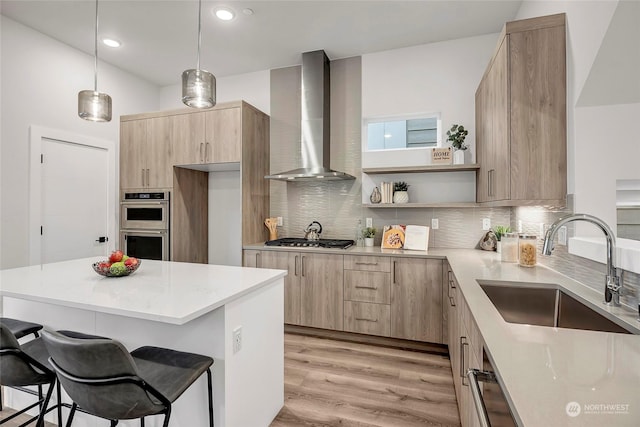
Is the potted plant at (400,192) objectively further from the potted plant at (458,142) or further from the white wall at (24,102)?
the white wall at (24,102)

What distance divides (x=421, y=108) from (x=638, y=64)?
2020 mm

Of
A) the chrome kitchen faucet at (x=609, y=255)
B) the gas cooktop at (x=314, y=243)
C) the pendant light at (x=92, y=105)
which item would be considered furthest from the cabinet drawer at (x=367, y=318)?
the pendant light at (x=92, y=105)

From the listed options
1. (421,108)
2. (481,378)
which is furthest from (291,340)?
(421,108)

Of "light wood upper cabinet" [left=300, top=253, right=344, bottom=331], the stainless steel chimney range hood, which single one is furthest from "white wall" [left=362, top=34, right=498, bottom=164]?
"light wood upper cabinet" [left=300, top=253, right=344, bottom=331]

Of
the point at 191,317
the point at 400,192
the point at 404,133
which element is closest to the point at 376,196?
the point at 400,192

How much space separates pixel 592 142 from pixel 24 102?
15.2 ft

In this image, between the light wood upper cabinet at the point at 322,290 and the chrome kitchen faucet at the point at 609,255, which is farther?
→ the light wood upper cabinet at the point at 322,290

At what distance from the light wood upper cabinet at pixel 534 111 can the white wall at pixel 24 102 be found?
4200 millimetres

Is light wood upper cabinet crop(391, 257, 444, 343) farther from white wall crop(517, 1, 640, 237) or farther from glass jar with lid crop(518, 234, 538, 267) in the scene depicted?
white wall crop(517, 1, 640, 237)

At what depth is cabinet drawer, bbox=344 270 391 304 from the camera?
2959 millimetres

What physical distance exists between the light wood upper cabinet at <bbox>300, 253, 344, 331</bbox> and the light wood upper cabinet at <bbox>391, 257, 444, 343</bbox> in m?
0.53

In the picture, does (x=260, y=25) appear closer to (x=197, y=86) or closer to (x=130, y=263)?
(x=197, y=86)

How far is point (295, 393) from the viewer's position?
221 cm

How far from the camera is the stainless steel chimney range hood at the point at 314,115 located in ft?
11.3
